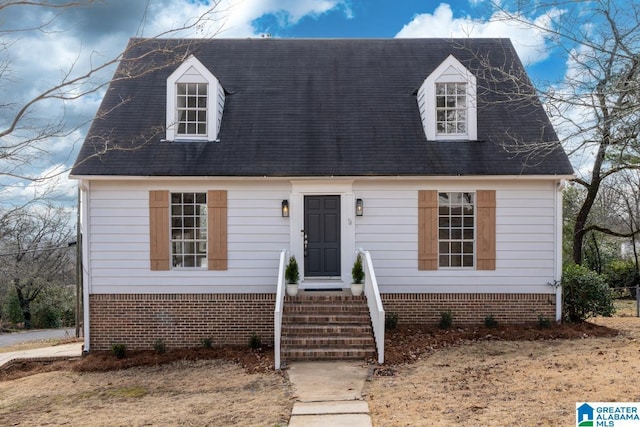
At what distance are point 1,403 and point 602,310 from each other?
12368 mm

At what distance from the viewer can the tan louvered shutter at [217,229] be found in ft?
36.9

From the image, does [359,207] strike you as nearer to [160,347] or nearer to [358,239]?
[358,239]

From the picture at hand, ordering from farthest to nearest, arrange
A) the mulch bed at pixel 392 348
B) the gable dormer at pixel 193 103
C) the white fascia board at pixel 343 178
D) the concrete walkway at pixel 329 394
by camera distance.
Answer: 1. the gable dormer at pixel 193 103
2. the white fascia board at pixel 343 178
3. the mulch bed at pixel 392 348
4. the concrete walkway at pixel 329 394

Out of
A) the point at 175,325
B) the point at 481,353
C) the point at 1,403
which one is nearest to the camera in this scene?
the point at 1,403

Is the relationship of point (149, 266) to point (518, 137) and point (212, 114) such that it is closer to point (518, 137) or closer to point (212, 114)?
point (212, 114)

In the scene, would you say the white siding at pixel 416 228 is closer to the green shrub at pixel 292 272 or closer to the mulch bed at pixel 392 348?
the mulch bed at pixel 392 348

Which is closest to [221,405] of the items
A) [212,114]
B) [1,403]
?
[1,403]

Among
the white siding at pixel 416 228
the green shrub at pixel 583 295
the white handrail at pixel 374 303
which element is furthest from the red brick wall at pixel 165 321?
the green shrub at pixel 583 295

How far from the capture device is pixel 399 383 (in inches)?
301

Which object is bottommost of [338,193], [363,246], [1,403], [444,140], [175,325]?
[1,403]

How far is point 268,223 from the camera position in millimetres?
11328

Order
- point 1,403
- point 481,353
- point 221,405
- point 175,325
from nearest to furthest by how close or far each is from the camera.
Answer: point 221,405 < point 1,403 < point 481,353 < point 175,325

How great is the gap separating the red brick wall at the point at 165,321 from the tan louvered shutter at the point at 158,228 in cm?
86

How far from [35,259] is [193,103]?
27432 mm
